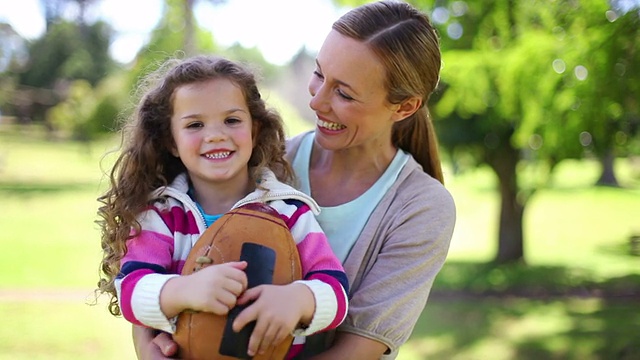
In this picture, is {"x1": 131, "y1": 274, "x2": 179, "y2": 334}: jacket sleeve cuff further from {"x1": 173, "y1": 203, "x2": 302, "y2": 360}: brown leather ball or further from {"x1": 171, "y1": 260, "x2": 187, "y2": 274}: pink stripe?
{"x1": 171, "y1": 260, "x2": 187, "y2": 274}: pink stripe

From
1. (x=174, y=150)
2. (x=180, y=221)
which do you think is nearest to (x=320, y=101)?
(x=174, y=150)

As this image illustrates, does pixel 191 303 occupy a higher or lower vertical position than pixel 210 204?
lower

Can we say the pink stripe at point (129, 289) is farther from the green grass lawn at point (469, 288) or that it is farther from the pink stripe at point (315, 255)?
the green grass lawn at point (469, 288)

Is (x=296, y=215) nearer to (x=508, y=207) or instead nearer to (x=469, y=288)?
(x=469, y=288)

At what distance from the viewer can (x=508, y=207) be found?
13.5m

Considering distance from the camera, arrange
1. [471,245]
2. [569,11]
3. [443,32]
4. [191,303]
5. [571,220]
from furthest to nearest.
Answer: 1. [571,220]
2. [471,245]
3. [443,32]
4. [569,11]
5. [191,303]

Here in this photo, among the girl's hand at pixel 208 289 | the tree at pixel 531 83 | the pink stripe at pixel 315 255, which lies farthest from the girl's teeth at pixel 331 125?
the tree at pixel 531 83

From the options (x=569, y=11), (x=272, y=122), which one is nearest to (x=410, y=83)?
(x=272, y=122)

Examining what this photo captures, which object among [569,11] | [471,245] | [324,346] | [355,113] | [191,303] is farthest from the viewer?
[471,245]

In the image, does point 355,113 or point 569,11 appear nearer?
→ point 355,113

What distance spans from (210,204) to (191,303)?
1.47ft

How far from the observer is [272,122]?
2.39m

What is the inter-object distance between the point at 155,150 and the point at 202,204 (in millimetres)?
219

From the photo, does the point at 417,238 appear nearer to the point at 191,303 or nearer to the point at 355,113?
the point at 355,113
